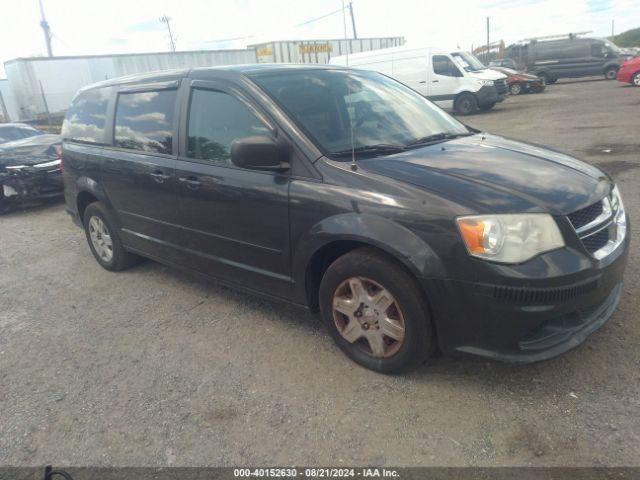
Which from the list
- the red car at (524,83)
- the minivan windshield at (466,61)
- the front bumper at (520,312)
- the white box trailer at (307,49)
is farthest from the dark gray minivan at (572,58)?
A: the front bumper at (520,312)

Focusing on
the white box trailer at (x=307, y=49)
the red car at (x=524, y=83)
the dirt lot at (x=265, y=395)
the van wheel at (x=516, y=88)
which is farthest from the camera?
the white box trailer at (x=307, y=49)

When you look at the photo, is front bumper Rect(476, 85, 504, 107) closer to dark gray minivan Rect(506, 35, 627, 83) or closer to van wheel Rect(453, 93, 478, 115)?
van wheel Rect(453, 93, 478, 115)

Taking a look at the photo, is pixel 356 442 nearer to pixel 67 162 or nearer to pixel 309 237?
pixel 309 237

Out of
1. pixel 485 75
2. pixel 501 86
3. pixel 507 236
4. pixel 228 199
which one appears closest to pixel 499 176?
pixel 507 236

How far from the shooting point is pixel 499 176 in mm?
2736

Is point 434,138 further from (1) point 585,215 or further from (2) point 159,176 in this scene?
(2) point 159,176

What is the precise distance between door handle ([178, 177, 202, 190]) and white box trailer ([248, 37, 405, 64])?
26.3 m

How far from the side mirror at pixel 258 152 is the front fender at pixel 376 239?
0.47 meters

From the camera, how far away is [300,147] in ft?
9.87

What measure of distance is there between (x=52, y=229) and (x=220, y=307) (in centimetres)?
427

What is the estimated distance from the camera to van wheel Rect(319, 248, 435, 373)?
2.65 m

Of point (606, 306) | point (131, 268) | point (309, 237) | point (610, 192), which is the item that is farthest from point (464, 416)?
point (131, 268)

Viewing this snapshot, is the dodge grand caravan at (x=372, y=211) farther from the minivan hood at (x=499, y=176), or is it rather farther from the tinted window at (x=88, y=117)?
the tinted window at (x=88, y=117)

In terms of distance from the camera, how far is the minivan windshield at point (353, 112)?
3133 mm
